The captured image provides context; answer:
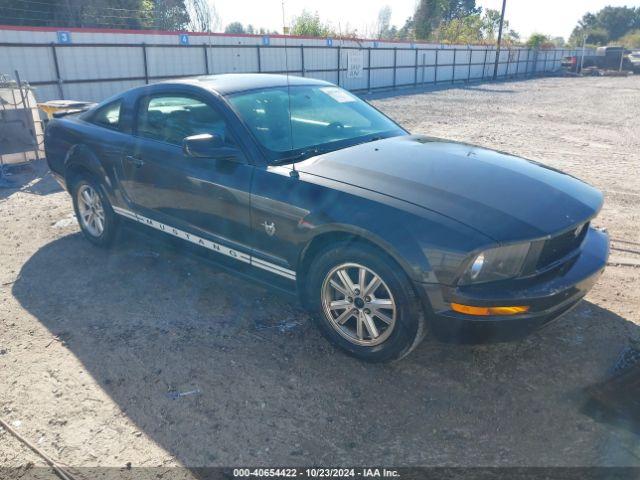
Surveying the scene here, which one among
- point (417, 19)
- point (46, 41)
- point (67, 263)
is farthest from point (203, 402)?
point (417, 19)

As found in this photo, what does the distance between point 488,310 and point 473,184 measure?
841 millimetres

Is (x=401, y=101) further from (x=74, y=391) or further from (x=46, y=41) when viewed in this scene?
(x=74, y=391)

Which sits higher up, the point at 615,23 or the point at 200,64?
the point at 615,23

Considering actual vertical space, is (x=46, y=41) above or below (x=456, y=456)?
above

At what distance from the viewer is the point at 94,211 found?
5.02 m

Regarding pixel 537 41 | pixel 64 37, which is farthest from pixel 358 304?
pixel 537 41

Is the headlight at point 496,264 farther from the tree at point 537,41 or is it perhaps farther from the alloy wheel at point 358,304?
the tree at point 537,41

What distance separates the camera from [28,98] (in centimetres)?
850

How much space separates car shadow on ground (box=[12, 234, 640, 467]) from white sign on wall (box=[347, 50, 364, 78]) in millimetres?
19775

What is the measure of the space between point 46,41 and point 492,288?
14.1 metres

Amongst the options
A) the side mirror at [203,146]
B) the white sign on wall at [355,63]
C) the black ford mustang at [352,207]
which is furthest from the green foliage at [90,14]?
the side mirror at [203,146]

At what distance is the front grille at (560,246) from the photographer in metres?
2.90

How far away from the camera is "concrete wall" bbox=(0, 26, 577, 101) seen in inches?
504

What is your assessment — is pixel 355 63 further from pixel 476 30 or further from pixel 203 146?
pixel 476 30
